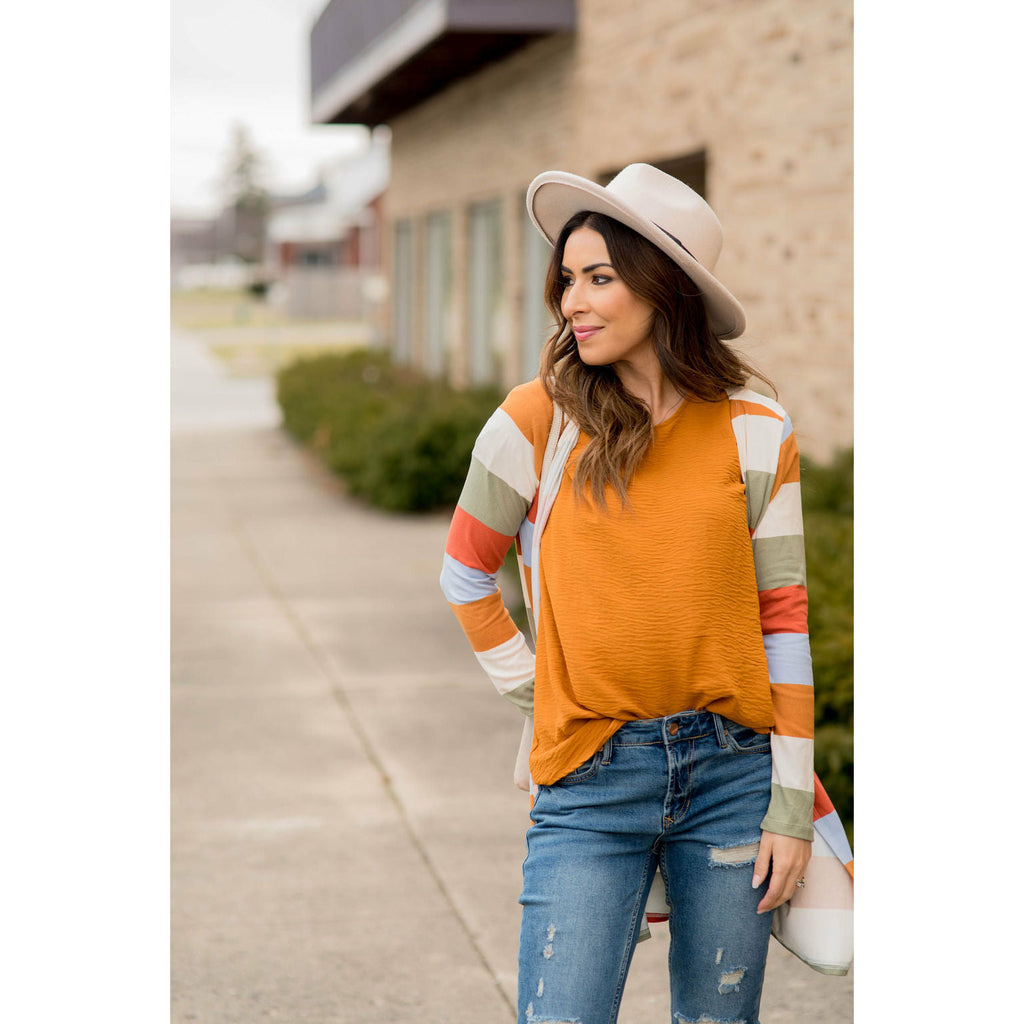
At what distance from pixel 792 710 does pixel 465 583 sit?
561 millimetres

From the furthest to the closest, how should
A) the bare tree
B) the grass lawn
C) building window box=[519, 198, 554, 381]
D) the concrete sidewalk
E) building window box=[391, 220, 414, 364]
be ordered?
the bare tree → the grass lawn → building window box=[391, 220, 414, 364] → building window box=[519, 198, 554, 381] → the concrete sidewalk

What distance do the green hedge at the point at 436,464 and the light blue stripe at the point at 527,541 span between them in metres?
2.07

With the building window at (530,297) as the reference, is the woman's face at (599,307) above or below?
below

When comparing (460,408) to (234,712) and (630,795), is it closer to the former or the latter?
(234,712)

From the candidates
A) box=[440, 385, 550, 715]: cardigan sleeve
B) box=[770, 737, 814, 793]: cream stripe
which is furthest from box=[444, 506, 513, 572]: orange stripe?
box=[770, 737, 814, 793]: cream stripe

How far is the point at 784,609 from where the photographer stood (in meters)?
2.30

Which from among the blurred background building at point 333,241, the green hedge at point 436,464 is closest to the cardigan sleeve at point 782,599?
the green hedge at point 436,464

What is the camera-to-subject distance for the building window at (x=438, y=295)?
16516 mm

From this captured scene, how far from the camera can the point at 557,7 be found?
1060 cm

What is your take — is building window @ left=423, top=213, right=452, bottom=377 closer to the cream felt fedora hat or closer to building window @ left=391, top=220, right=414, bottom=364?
building window @ left=391, top=220, right=414, bottom=364

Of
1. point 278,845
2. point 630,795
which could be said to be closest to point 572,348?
point 630,795

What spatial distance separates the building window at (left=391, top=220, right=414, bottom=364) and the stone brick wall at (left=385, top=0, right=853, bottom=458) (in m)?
7.44

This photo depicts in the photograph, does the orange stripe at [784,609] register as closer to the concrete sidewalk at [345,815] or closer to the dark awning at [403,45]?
the concrete sidewalk at [345,815]

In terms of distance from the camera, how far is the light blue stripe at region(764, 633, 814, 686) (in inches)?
90.2
